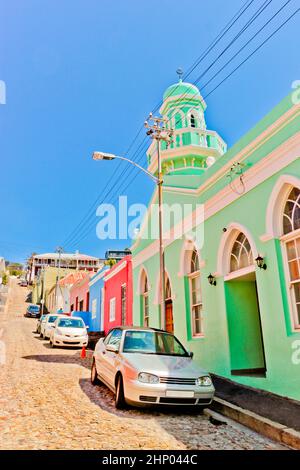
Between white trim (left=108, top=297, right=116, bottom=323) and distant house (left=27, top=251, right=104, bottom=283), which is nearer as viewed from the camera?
white trim (left=108, top=297, right=116, bottom=323)

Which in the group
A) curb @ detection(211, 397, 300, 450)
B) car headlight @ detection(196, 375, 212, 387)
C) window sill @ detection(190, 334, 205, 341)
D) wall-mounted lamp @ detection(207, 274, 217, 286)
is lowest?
curb @ detection(211, 397, 300, 450)

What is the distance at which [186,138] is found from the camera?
718 inches

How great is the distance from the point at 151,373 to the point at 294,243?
398cm

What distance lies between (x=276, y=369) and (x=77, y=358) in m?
8.19

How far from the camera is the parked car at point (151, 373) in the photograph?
6.13 meters

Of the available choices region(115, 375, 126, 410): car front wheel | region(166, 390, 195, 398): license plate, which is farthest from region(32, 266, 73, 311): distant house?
region(166, 390, 195, 398): license plate

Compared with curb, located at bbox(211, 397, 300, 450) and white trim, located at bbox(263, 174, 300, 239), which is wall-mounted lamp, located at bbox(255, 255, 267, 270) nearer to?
white trim, located at bbox(263, 174, 300, 239)

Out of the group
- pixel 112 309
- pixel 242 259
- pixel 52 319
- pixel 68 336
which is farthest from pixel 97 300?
pixel 242 259

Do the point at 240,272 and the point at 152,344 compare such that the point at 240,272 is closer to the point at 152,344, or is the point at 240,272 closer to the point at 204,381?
the point at 152,344

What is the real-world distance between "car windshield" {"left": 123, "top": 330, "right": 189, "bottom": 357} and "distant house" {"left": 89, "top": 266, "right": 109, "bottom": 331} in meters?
15.5

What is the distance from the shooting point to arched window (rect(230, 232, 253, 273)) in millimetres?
9139

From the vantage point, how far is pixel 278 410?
631cm
